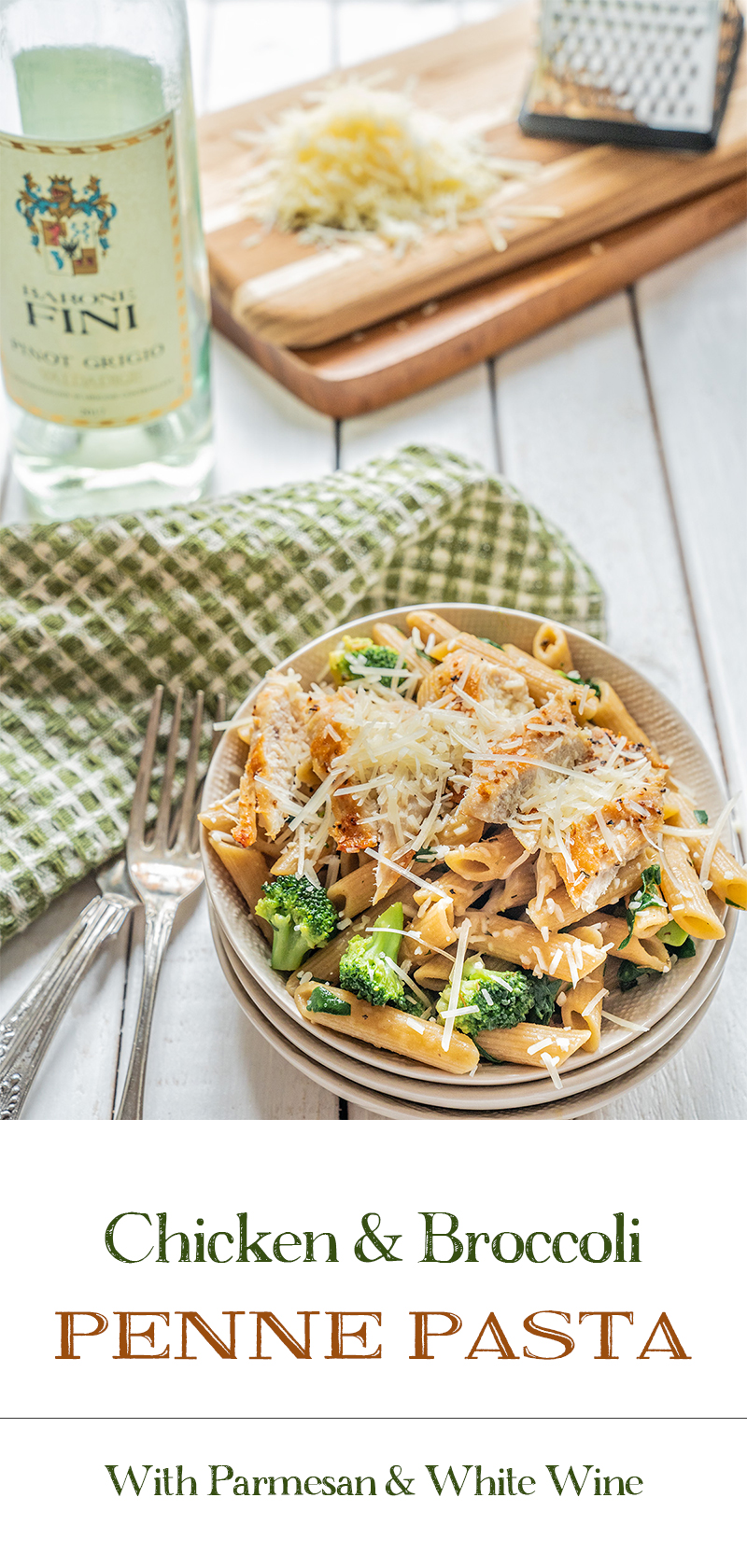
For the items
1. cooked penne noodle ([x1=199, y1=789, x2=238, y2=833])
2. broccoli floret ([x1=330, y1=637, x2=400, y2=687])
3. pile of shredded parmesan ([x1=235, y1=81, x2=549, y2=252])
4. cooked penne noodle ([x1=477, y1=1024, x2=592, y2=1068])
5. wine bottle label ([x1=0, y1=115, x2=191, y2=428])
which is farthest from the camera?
pile of shredded parmesan ([x1=235, y1=81, x2=549, y2=252])

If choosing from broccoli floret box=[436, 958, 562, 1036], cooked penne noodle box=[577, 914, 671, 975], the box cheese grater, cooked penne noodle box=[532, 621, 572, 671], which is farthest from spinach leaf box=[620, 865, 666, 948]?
the box cheese grater

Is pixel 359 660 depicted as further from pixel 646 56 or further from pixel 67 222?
pixel 646 56

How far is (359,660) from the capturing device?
1608 mm

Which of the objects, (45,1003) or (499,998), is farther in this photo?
(45,1003)

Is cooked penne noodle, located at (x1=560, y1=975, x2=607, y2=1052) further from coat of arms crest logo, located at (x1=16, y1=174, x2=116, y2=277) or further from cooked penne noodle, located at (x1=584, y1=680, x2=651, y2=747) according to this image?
coat of arms crest logo, located at (x1=16, y1=174, x2=116, y2=277)

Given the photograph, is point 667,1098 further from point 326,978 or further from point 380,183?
point 380,183

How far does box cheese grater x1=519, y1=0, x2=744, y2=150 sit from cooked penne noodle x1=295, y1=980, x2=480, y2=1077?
7.25 ft

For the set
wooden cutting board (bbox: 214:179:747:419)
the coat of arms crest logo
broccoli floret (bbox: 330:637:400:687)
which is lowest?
broccoli floret (bbox: 330:637:400:687)

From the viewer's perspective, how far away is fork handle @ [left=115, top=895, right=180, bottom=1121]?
57.1 inches

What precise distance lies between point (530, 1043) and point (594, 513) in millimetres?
1229

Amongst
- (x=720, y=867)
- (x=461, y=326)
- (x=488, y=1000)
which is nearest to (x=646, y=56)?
(x=461, y=326)

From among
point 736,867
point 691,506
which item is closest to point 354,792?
point 736,867

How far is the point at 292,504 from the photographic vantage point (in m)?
2.04

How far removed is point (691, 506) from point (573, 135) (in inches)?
40.8
